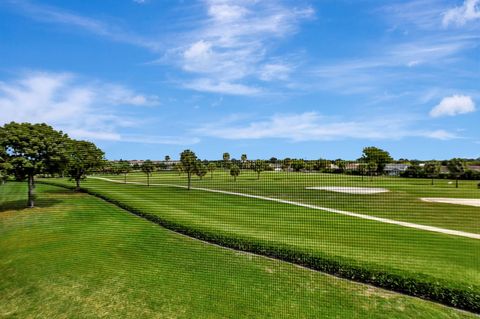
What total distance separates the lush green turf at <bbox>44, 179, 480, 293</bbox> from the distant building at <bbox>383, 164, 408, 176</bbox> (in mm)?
1441

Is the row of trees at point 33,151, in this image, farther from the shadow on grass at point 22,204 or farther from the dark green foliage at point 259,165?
the dark green foliage at point 259,165

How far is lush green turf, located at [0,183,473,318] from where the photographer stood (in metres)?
4.93

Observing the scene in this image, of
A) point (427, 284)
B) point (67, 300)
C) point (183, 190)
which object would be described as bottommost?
point (67, 300)

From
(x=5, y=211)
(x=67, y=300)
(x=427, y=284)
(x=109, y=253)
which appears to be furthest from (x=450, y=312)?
(x=5, y=211)

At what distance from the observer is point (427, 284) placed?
512cm

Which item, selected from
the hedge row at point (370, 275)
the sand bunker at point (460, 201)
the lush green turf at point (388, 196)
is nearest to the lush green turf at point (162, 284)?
the hedge row at point (370, 275)

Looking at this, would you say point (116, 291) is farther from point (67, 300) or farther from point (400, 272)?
point (400, 272)

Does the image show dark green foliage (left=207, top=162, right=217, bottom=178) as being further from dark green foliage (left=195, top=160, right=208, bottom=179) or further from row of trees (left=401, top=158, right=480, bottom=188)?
row of trees (left=401, top=158, right=480, bottom=188)

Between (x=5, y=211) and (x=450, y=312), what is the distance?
494 inches

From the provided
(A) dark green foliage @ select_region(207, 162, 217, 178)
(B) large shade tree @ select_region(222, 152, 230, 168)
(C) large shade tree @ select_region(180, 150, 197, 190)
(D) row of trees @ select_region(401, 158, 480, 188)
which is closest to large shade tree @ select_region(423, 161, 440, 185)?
(D) row of trees @ select_region(401, 158, 480, 188)

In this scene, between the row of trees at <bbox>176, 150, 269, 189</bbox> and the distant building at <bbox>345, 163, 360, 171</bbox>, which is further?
the row of trees at <bbox>176, 150, 269, 189</bbox>

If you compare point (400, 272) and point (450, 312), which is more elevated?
point (400, 272)

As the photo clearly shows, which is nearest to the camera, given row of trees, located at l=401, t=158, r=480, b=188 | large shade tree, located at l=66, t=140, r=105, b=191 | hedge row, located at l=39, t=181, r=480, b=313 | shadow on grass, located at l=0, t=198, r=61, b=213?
hedge row, located at l=39, t=181, r=480, b=313

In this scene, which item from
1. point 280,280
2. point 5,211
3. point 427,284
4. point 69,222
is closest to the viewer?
point 427,284
